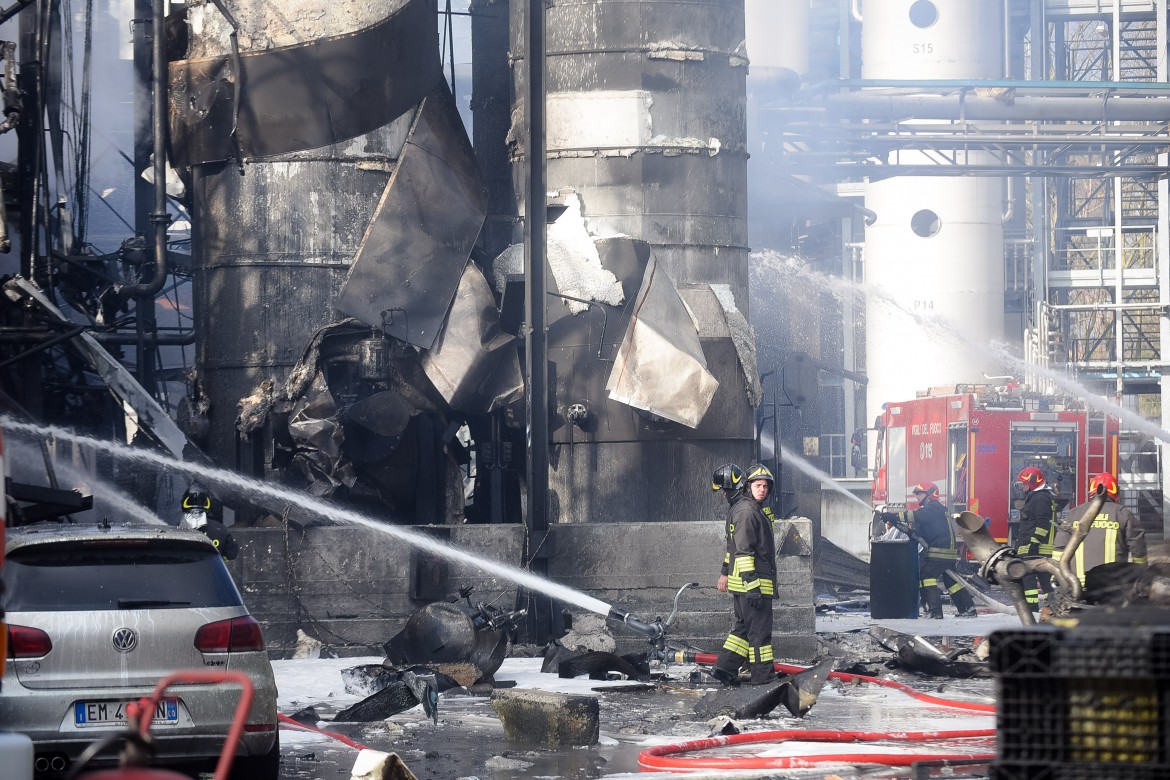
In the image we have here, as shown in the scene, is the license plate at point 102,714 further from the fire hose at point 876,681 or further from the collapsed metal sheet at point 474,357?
the collapsed metal sheet at point 474,357

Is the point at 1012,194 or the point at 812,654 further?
the point at 1012,194

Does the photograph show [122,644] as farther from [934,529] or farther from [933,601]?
[934,529]

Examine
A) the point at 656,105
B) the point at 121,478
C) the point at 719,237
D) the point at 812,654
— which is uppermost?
the point at 656,105

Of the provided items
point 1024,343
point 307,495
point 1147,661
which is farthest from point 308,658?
point 1024,343

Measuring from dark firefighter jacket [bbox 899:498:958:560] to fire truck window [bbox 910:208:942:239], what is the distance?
2153 cm

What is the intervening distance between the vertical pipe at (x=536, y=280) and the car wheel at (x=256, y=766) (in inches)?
282

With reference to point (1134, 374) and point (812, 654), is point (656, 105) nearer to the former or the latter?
point (812, 654)

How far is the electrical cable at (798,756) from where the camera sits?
8.49 metres

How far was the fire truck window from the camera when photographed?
4056cm

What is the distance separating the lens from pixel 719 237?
1720 centimetres

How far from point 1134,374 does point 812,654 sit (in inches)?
1277

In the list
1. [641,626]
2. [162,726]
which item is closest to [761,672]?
[641,626]

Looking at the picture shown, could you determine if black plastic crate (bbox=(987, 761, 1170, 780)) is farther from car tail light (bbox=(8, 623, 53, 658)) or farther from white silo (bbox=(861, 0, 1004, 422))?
white silo (bbox=(861, 0, 1004, 422))

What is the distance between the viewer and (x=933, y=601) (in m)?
19.3
